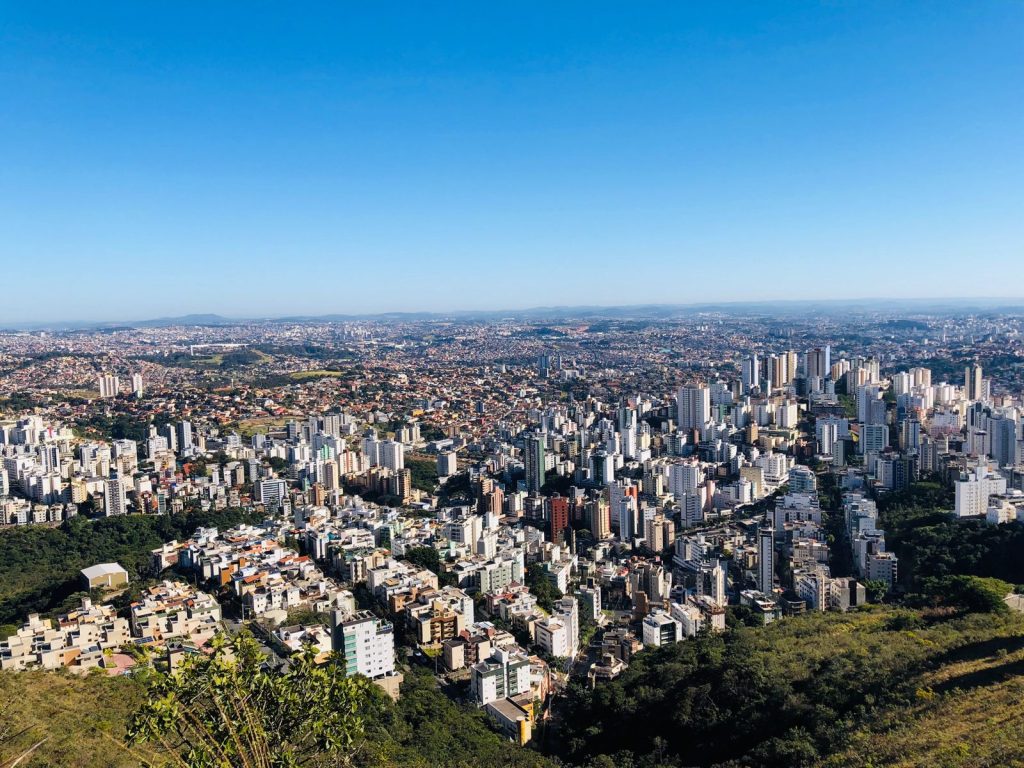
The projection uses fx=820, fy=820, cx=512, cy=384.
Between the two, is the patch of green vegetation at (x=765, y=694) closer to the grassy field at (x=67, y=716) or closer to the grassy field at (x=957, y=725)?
the grassy field at (x=957, y=725)

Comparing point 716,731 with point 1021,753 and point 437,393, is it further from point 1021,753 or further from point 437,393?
point 437,393

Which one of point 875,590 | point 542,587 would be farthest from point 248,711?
point 875,590

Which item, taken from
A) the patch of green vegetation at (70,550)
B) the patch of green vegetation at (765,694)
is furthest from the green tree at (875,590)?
the patch of green vegetation at (70,550)

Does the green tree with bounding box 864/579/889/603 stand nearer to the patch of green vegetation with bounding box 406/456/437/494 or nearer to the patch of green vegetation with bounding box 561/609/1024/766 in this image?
the patch of green vegetation with bounding box 561/609/1024/766

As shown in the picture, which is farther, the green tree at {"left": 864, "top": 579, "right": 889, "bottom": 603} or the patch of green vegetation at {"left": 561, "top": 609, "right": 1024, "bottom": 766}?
the green tree at {"left": 864, "top": 579, "right": 889, "bottom": 603}

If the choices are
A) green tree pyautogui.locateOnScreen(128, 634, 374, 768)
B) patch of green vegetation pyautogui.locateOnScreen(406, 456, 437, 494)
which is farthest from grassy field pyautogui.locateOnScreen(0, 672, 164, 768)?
patch of green vegetation pyautogui.locateOnScreen(406, 456, 437, 494)

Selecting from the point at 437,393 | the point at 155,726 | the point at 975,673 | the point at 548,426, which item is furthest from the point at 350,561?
the point at 437,393

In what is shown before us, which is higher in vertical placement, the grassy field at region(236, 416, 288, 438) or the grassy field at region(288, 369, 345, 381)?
the grassy field at region(288, 369, 345, 381)

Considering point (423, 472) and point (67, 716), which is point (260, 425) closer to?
point (423, 472)

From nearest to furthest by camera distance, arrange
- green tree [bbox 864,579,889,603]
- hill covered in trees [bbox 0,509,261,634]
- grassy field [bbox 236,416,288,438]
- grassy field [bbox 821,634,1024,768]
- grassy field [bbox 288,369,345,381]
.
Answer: grassy field [bbox 821,634,1024,768] < hill covered in trees [bbox 0,509,261,634] < green tree [bbox 864,579,889,603] < grassy field [bbox 236,416,288,438] < grassy field [bbox 288,369,345,381]

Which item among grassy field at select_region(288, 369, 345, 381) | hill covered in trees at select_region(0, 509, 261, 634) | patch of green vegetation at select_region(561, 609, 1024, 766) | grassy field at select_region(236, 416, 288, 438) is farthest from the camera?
grassy field at select_region(288, 369, 345, 381)

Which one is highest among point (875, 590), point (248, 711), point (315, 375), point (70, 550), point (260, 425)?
point (248, 711)
